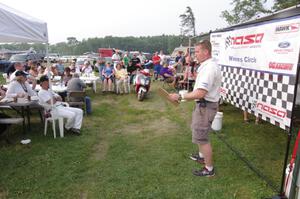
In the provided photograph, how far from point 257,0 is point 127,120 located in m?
21.7

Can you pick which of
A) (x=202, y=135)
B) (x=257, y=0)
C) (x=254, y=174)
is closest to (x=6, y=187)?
(x=202, y=135)

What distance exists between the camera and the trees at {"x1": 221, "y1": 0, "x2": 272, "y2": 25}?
74.3 feet

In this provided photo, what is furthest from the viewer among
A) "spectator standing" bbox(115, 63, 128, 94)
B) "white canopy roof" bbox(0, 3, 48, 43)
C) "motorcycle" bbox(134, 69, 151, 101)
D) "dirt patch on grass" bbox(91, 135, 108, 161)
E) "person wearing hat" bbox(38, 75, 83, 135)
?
"spectator standing" bbox(115, 63, 128, 94)

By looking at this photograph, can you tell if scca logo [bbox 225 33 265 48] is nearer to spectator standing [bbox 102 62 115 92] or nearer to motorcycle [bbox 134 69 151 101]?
motorcycle [bbox 134 69 151 101]

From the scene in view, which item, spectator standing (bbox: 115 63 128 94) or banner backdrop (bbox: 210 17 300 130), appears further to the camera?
spectator standing (bbox: 115 63 128 94)

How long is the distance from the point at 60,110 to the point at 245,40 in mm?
3890

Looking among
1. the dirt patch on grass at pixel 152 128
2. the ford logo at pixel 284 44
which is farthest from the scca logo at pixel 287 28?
the dirt patch on grass at pixel 152 128

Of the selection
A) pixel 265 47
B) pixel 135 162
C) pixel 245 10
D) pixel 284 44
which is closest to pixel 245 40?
pixel 265 47

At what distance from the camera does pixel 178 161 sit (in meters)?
3.89

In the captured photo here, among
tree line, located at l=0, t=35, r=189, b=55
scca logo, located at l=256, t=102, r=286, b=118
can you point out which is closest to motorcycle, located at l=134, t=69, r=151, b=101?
scca logo, located at l=256, t=102, r=286, b=118

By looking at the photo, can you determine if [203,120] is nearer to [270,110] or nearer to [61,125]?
[270,110]

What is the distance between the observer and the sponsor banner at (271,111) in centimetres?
356

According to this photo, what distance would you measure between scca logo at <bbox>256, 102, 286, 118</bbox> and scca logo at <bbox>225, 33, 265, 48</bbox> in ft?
3.56

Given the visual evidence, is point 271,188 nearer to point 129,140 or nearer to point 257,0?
point 129,140
